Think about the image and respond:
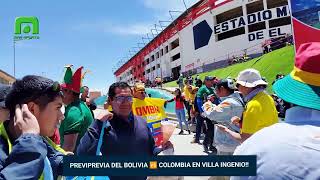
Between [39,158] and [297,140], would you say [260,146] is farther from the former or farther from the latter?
[39,158]

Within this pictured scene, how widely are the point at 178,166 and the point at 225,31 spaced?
4038cm

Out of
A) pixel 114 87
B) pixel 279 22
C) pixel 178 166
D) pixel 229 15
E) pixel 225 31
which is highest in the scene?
pixel 229 15

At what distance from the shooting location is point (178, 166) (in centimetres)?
117

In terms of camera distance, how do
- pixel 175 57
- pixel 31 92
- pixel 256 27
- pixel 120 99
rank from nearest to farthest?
pixel 31 92 → pixel 120 99 → pixel 256 27 → pixel 175 57

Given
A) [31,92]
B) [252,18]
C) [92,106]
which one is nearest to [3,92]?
[31,92]

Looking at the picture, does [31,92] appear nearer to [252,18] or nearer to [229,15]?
[252,18]

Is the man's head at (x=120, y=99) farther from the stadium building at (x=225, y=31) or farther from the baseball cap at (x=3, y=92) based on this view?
the stadium building at (x=225, y=31)

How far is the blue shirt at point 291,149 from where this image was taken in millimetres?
1099

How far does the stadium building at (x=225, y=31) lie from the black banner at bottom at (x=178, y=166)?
97.5 feet

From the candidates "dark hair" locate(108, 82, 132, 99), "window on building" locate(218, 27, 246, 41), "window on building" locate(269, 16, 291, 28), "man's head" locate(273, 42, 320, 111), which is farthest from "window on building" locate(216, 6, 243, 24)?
"man's head" locate(273, 42, 320, 111)

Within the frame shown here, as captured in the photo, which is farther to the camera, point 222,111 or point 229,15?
point 229,15

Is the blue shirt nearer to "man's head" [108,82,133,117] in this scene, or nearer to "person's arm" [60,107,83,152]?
"man's head" [108,82,133,117]

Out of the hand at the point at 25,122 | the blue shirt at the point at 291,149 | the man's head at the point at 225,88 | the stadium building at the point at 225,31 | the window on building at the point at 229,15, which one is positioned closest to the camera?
the blue shirt at the point at 291,149

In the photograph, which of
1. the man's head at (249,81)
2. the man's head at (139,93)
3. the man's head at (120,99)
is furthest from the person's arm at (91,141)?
the man's head at (139,93)
